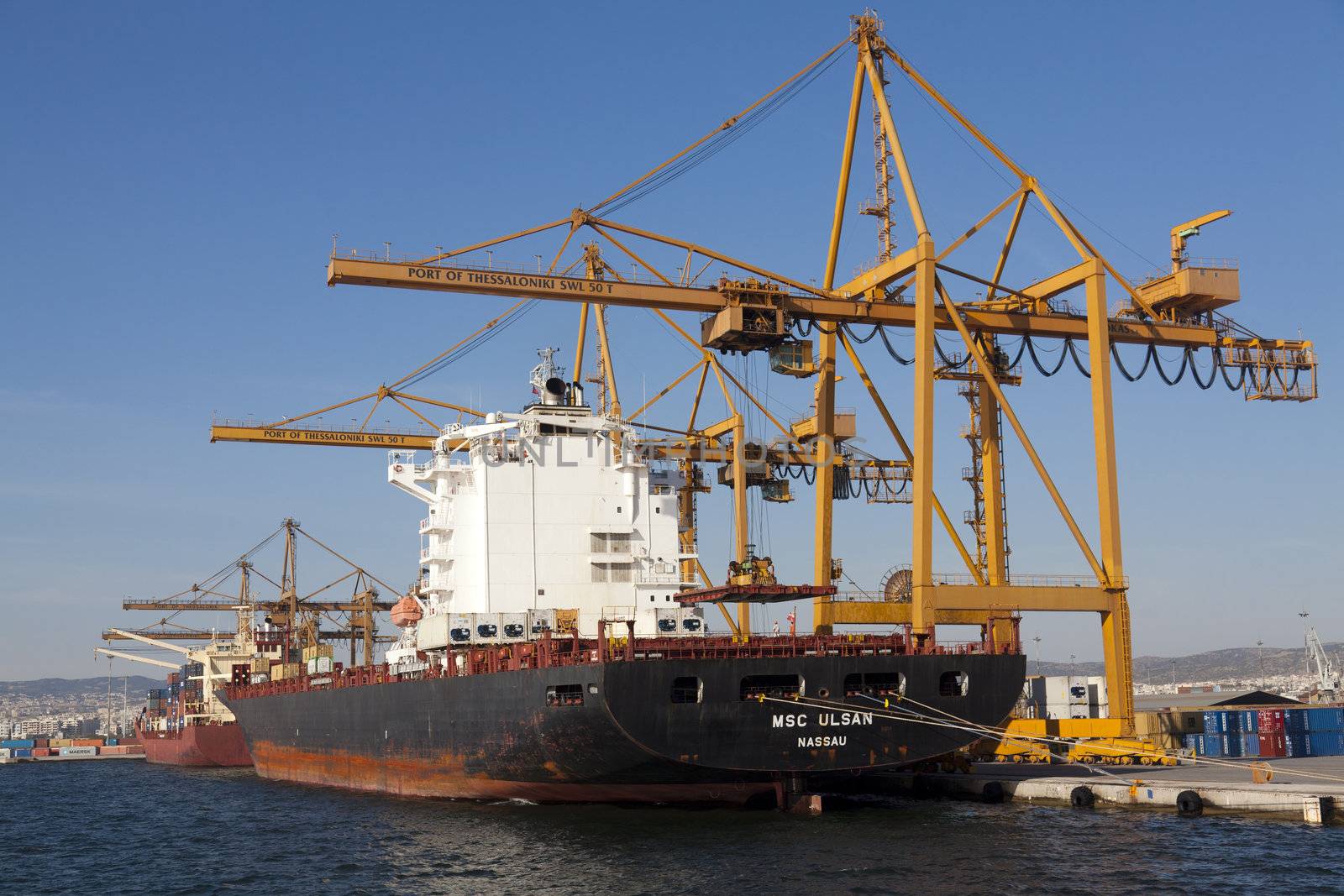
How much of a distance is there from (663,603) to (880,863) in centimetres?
1309

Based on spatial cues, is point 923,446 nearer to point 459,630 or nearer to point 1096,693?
point 459,630

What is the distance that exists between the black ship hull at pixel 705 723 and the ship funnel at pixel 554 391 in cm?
900

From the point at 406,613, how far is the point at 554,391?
25.0 ft

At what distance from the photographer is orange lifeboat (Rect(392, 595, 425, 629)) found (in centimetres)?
3597

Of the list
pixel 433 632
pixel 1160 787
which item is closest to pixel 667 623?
pixel 433 632

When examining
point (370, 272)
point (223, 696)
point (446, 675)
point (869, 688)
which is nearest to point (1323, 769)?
point (869, 688)

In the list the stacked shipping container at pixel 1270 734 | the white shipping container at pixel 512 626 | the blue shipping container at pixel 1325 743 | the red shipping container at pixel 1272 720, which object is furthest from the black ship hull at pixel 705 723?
the red shipping container at pixel 1272 720

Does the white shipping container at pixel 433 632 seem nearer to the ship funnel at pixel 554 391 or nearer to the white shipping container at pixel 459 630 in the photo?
the white shipping container at pixel 459 630

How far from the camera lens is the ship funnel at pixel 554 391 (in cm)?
3538

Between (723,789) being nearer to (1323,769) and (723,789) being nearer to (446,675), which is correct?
(446,675)

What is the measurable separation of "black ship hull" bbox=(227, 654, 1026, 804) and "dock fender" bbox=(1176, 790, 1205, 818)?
401 centimetres

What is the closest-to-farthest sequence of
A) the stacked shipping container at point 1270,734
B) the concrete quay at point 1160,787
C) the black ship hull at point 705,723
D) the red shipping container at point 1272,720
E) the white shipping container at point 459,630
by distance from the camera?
the concrete quay at point 1160,787 < the black ship hull at point 705,723 < the white shipping container at point 459,630 < the stacked shipping container at point 1270,734 < the red shipping container at point 1272,720

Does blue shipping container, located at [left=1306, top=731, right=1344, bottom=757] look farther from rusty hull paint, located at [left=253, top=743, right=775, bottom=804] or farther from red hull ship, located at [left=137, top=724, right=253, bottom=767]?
red hull ship, located at [left=137, top=724, right=253, bottom=767]

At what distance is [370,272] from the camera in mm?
32500
